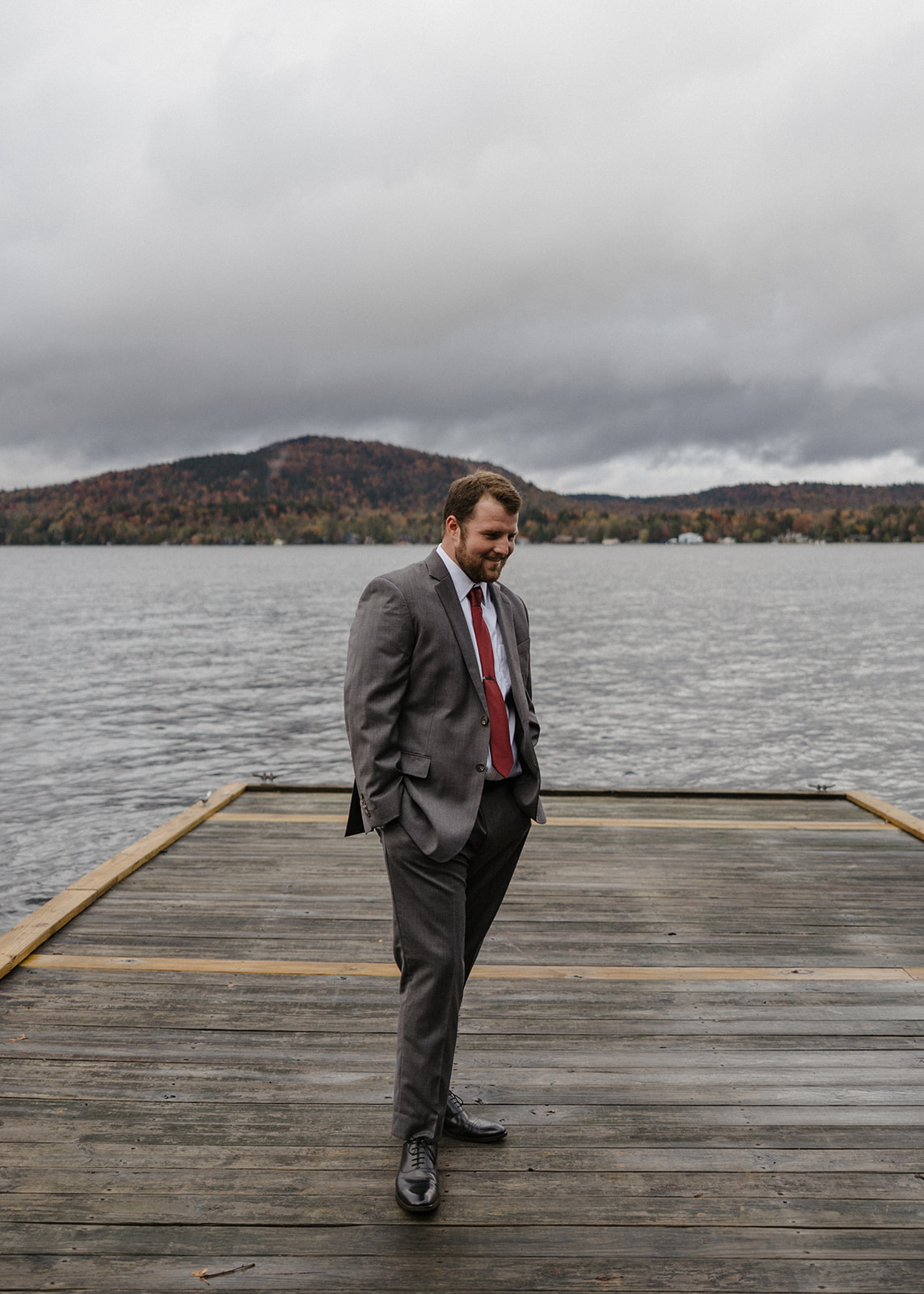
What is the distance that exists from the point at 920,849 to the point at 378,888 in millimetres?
3622

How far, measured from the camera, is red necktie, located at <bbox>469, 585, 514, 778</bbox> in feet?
9.25

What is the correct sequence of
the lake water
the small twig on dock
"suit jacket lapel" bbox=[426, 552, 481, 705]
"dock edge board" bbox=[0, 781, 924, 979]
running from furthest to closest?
1. the lake water
2. "dock edge board" bbox=[0, 781, 924, 979]
3. "suit jacket lapel" bbox=[426, 552, 481, 705]
4. the small twig on dock

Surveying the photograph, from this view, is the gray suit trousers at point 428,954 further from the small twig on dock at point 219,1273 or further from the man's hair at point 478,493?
the man's hair at point 478,493

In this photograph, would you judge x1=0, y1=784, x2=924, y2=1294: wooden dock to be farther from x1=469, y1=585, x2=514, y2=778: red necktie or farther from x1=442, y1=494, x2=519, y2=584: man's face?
x1=442, y1=494, x2=519, y2=584: man's face

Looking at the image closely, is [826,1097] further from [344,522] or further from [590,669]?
[344,522]

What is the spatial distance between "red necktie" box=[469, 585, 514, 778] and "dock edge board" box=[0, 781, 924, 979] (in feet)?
8.93

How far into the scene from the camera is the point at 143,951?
4457mm

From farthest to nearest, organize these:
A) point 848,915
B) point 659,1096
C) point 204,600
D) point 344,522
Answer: point 344,522 → point 204,600 → point 848,915 → point 659,1096

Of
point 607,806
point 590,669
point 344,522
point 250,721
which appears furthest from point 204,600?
point 344,522

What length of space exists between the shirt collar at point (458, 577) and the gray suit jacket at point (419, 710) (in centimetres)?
2

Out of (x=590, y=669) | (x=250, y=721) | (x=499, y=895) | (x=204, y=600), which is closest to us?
(x=499, y=895)

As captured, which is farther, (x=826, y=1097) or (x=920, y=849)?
(x=920, y=849)

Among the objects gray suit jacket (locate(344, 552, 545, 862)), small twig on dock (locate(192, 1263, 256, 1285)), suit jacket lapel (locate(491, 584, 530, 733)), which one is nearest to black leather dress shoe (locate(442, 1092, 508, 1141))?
small twig on dock (locate(192, 1263, 256, 1285))

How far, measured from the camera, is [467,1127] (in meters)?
3.01
